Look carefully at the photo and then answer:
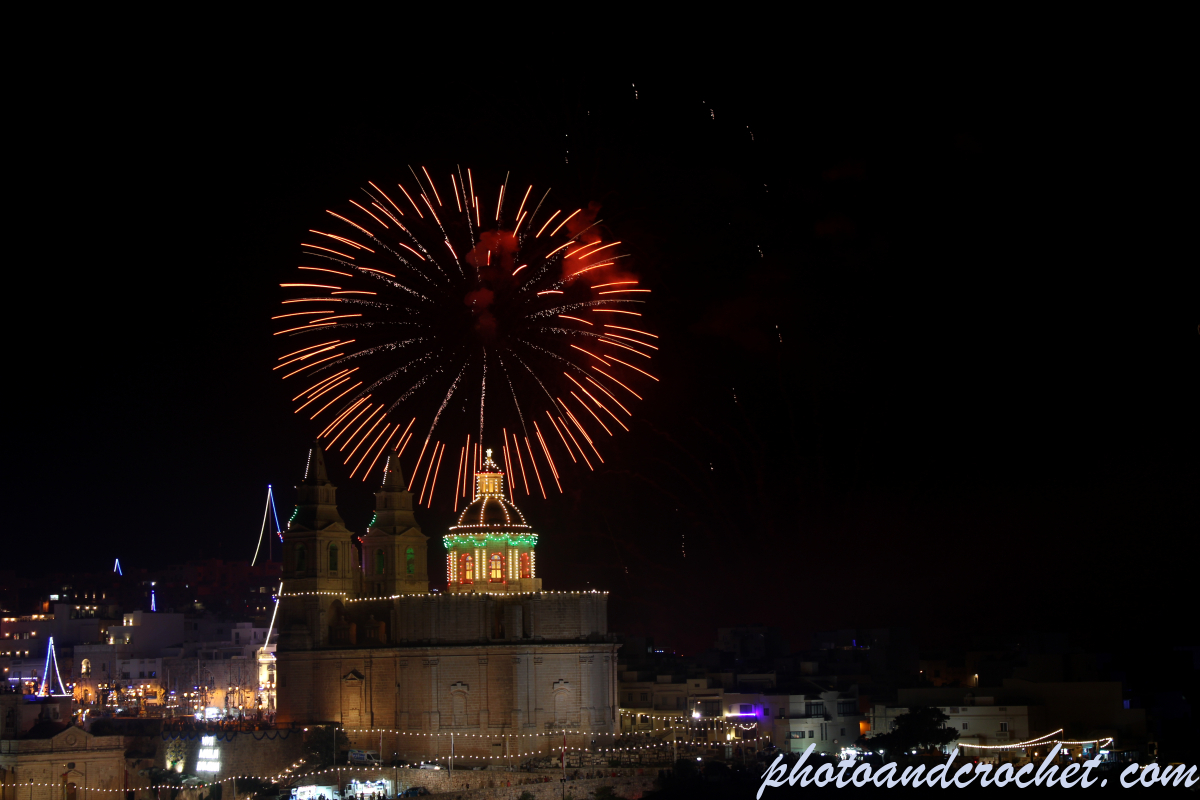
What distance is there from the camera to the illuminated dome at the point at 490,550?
221 feet

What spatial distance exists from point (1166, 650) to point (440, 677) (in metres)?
56.6

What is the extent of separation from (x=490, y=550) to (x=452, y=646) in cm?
480

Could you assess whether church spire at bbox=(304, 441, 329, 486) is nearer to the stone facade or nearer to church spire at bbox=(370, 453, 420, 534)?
church spire at bbox=(370, 453, 420, 534)

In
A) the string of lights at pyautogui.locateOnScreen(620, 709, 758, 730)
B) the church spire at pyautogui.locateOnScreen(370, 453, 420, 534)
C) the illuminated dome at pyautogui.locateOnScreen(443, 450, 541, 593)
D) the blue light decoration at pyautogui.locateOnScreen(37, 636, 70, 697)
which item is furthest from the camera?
the blue light decoration at pyautogui.locateOnScreen(37, 636, 70, 697)

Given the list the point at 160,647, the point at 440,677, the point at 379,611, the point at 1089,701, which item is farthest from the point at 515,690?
the point at 160,647

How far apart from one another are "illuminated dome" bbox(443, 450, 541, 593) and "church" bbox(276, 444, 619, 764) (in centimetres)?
5

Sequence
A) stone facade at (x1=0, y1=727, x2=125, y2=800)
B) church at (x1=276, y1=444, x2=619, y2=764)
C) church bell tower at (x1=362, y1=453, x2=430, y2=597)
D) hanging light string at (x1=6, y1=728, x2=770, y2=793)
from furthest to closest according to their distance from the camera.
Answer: church bell tower at (x1=362, y1=453, x2=430, y2=597) < church at (x1=276, y1=444, x2=619, y2=764) < hanging light string at (x1=6, y1=728, x2=770, y2=793) < stone facade at (x1=0, y1=727, x2=125, y2=800)

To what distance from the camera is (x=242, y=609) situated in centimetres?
12812

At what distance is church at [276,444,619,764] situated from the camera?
64.6 metres

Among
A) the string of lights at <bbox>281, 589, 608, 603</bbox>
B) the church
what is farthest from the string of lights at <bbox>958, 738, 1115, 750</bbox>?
the string of lights at <bbox>281, 589, 608, 603</bbox>

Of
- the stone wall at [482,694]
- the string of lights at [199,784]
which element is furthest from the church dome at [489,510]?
the string of lights at [199,784]

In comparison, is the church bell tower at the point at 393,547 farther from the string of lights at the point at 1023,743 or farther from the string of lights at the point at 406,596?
the string of lights at the point at 1023,743

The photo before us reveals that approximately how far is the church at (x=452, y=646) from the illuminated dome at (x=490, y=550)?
0.05m

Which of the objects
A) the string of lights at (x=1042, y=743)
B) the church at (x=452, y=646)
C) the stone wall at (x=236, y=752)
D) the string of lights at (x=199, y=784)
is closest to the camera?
the string of lights at (x=199, y=784)
